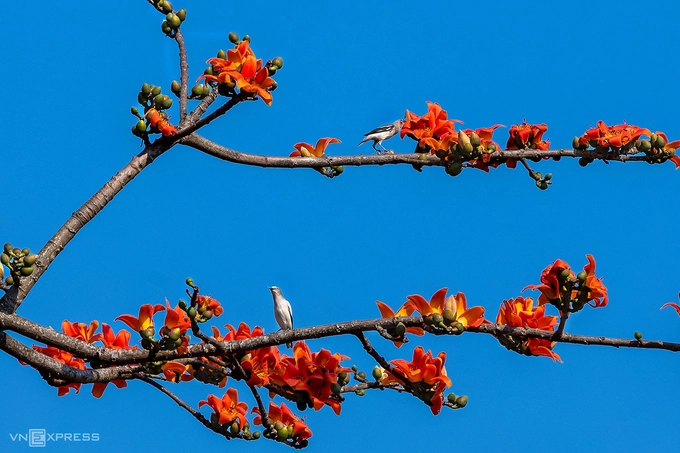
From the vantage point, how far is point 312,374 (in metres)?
4.63

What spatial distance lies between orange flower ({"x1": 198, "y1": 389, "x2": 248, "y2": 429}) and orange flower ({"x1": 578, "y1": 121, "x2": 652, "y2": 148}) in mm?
2504

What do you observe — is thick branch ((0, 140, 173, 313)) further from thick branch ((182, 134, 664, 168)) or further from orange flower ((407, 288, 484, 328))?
orange flower ((407, 288, 484, 328))

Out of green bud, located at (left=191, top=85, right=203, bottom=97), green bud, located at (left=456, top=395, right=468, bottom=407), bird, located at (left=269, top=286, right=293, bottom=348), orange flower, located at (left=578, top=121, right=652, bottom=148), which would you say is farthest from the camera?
bird, located at (left=269, top=286, right=293, bottom=348)

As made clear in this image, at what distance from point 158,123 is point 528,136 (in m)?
2.20

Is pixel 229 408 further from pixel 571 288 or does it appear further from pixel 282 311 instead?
pixel 282 311

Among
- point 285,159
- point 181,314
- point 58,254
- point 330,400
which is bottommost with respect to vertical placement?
point 330,400

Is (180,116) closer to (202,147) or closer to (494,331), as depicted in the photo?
(202,147)

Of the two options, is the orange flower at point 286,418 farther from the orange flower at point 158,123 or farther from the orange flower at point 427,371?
the orange flower at point 158,123

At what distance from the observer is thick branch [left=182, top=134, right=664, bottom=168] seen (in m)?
5.01

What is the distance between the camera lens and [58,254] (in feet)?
14.7

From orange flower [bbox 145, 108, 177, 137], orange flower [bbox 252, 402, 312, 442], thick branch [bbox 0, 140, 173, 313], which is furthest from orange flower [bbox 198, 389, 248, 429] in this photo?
orange flower [bbox 145, 108, 177, 137]

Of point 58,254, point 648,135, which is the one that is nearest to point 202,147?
point 58,254

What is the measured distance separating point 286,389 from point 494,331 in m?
1.15

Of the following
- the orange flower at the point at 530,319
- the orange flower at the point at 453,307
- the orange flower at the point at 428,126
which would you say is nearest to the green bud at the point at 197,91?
the orange flower at the point at 428,126
